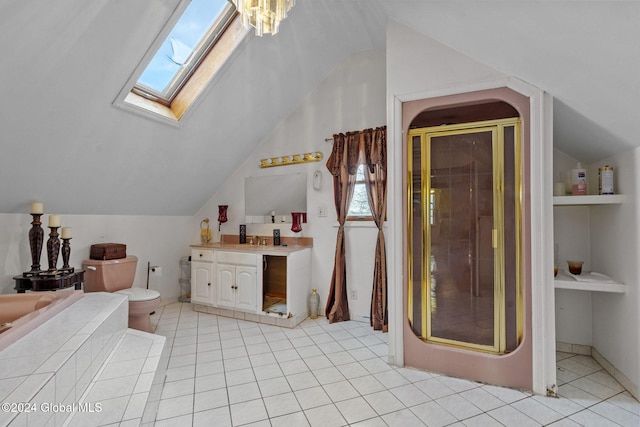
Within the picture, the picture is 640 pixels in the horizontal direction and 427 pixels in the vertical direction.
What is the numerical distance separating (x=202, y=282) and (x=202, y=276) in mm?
69

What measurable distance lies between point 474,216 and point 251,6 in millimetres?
1945

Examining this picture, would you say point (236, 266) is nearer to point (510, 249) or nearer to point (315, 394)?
point (315, 394)

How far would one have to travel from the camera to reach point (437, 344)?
2145 millimetres

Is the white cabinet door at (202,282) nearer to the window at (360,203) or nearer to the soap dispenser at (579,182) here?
the window at (360,203)

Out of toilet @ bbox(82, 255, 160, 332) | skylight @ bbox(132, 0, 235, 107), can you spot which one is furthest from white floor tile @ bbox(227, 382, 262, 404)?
skylight @ bbox(132, 0, 235, 107)

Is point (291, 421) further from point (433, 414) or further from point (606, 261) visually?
point (606, 261)

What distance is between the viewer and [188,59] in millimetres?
2551

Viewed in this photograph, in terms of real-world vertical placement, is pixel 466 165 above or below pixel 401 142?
below

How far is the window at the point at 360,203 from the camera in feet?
10.3

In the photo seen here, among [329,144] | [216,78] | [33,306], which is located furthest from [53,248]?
[329,144]

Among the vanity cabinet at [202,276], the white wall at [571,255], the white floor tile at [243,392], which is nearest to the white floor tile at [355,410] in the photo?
the white floor tile at [243,392]

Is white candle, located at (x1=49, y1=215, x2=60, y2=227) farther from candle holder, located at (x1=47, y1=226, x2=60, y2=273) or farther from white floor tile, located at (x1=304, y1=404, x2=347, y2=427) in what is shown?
white floor tile, located at (x1=304, y1=404, x2=347, y2=427)

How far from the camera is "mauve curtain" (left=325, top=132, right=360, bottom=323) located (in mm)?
3102

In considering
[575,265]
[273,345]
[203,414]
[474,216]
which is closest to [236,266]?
[273,345]
